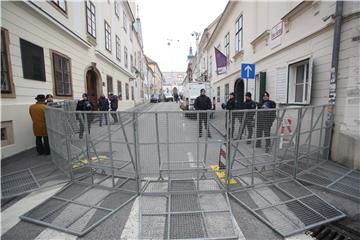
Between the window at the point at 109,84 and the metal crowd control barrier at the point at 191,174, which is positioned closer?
the metal crowd control barrier at the point at 191,174

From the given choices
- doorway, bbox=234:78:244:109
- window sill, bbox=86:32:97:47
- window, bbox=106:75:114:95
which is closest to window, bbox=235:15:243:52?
doorway, bbox=234:78:244:109

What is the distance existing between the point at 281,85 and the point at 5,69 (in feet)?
28.4

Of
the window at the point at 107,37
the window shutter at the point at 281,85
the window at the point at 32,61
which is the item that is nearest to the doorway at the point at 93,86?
the window at the point at 107,37

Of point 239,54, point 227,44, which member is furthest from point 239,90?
point 227,44

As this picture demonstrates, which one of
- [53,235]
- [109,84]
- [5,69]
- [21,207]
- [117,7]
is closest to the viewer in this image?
[53,235]

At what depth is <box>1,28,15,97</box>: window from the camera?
4922mm

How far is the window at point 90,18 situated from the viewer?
404 inches

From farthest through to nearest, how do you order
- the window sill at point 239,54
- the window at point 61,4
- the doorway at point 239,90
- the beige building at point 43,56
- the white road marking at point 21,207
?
the doorway at point 239,90 → the window sill at point 239,54 → the window at point 61,4 → the beige building at point 43,56 → the white road marking at point 21,207

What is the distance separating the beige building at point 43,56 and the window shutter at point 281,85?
853cm

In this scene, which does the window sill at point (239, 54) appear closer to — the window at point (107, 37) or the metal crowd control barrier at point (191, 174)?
the metal crowd control barrier at point (191, 174)

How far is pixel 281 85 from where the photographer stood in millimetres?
6562

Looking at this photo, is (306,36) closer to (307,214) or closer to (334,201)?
(334,201)

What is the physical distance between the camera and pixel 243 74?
6.46m

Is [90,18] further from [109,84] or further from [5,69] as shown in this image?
[5,69]
